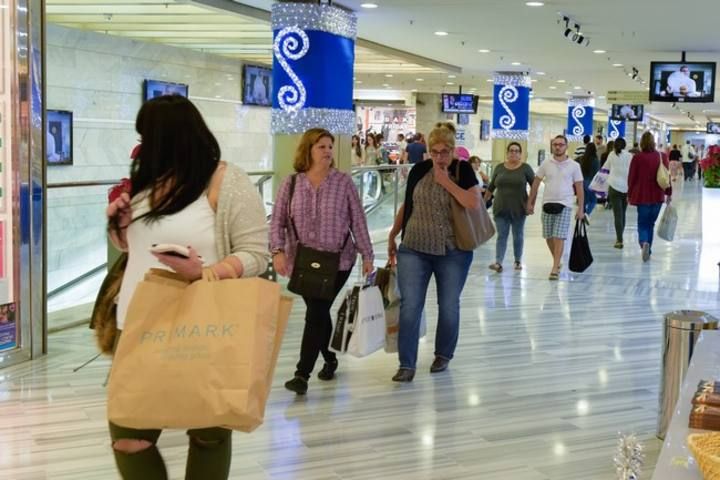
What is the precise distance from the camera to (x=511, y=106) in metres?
21.3

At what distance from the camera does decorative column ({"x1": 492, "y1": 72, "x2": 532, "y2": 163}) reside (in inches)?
834

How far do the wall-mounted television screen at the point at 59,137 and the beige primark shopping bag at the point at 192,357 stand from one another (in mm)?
10633

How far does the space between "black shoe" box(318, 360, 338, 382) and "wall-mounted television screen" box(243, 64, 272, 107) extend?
12.6 meters

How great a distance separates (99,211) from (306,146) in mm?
4059

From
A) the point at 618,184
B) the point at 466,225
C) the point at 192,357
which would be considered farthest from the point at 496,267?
the point at 192,357

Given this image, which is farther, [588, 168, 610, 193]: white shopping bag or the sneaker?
[588, 168, 610, 193]: white shopping bag

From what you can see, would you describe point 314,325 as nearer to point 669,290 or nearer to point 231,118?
point 669,290

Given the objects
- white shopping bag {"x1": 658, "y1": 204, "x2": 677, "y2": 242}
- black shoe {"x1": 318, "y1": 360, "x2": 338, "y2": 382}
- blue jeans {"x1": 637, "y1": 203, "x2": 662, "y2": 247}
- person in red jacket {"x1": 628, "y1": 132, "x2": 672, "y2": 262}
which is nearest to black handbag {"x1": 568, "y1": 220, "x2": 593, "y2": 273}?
person in red jacket {"x1": 628, "y1": 132, "x2": 672, "y2": 262}

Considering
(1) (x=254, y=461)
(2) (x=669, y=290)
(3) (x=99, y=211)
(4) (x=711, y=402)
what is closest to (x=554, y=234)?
(2) (x=669, y=290)

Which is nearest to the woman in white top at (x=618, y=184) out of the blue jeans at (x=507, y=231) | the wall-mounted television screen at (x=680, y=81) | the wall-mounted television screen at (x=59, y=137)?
the wall-mounted television screen at (x=680, y=81)

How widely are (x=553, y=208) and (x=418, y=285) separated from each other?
4791 mm

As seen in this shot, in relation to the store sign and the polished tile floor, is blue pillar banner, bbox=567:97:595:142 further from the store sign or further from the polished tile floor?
the polished tile floor

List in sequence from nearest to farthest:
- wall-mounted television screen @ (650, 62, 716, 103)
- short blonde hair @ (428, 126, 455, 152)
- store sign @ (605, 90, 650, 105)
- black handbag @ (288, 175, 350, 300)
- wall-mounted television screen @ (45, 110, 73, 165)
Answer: black handbag @ (288, 175, 350, 300)
short blonde hair @ (428, 126, 455, 152)
wall-mounted television screen @ (45, 110, 73, 165)
wall-mounted television screen @ (650, 62, 716, 103)
store sign @ (605, 90, 650, 105)

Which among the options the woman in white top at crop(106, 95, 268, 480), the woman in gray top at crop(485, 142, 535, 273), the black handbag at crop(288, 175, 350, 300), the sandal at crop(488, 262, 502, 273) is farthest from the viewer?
the sandal at crop(488, 262, 502, 273)
